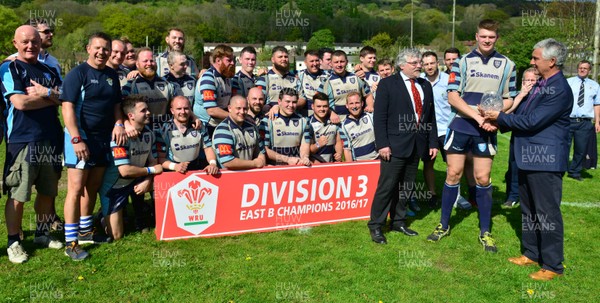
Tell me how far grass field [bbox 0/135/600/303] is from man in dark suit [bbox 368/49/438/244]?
643 millimetres

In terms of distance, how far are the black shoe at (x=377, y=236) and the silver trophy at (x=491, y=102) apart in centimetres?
206

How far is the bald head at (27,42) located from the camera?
4.93 meters

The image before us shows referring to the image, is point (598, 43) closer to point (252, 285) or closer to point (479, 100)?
point (479, 100)

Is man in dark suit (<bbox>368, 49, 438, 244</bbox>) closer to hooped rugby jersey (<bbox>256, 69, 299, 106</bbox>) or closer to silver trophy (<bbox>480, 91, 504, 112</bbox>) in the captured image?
silver trophy (<bbox>480, 91, 504, 112</bbox>)

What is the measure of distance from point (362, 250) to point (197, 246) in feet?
6.88

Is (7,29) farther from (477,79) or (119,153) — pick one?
(477,79)

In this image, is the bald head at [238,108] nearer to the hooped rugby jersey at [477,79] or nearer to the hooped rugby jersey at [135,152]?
the hooped rugby jersey at [135,152]

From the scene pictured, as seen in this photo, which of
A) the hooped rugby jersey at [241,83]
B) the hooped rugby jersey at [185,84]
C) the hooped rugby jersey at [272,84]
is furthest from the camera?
the hooped rugby jersey at [272,84]

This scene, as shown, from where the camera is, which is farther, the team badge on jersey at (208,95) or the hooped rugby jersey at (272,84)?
the hooped rugby jersey at (272,84)

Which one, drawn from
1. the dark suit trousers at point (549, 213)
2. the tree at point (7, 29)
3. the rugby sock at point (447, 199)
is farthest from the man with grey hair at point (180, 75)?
the tree at point (7, 29)

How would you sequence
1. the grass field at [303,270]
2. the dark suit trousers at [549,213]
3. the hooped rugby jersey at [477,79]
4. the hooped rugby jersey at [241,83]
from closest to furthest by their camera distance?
1. the grass field at [303,270]
2. the dark suit trousers at [549,213]
3. the hooped rugby jersey at [477,79]
4. the hooped rugby jersey at [241,83]

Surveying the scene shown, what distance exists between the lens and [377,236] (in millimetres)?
5898

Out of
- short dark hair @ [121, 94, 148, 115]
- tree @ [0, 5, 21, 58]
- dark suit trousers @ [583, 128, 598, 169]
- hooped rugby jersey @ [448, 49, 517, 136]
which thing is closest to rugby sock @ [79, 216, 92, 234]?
short dark hair @ [121, 94, 148, 115]

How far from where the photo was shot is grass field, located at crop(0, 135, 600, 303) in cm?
443
